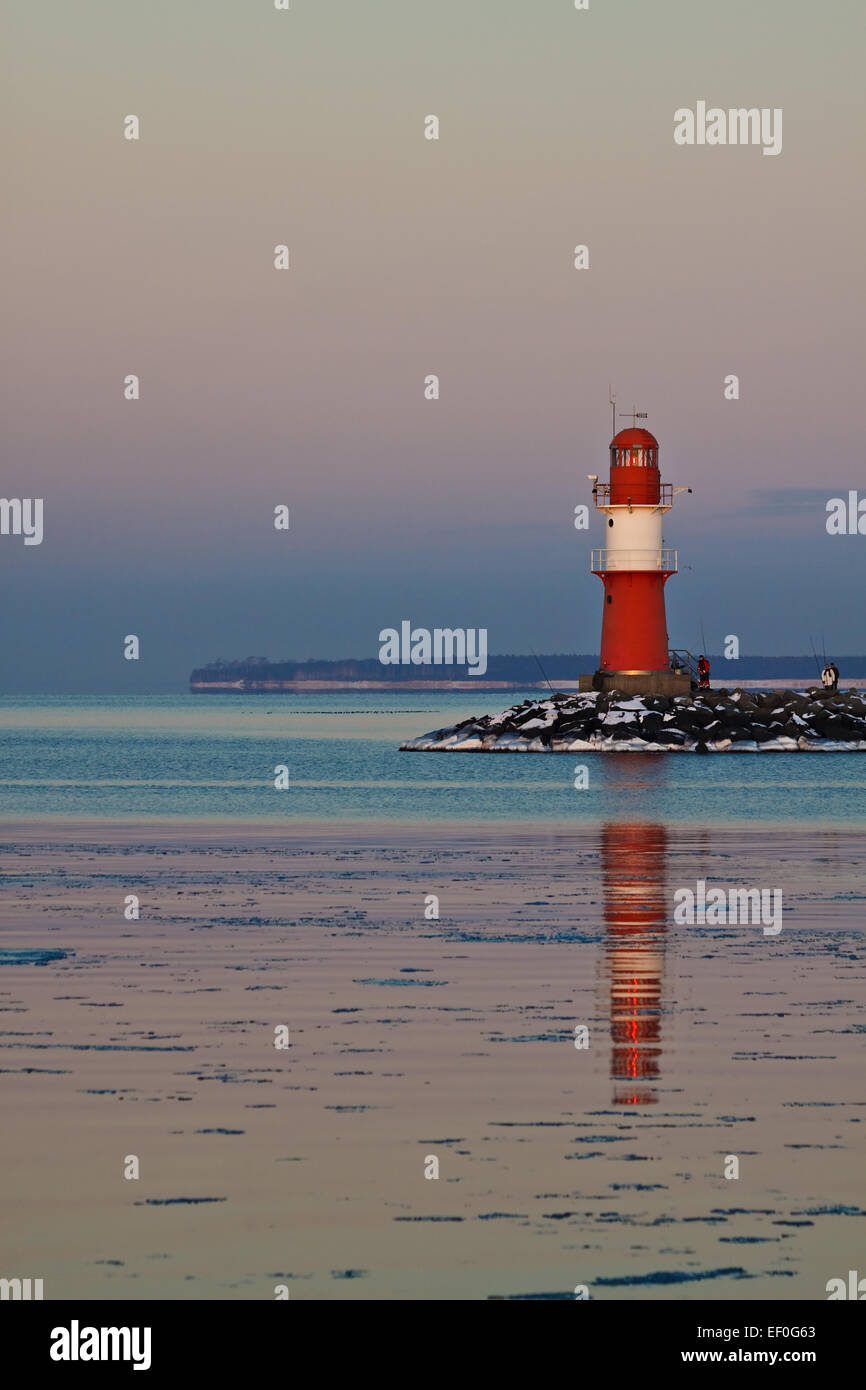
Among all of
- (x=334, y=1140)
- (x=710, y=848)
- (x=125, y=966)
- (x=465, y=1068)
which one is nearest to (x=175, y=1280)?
(x=334, y=1140)

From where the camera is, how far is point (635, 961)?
52.1ft

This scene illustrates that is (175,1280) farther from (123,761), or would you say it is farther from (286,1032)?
(123,761)


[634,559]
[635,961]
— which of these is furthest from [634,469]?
[635,961]

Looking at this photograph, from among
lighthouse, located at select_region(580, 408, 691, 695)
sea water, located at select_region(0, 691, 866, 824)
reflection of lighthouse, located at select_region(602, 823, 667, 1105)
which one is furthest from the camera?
lighthouse, located at select_region(580, 408, 691, 695)

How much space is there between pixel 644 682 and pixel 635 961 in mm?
47243

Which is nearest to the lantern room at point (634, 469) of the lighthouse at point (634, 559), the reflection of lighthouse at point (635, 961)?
the lighthouse at point (634, 559)

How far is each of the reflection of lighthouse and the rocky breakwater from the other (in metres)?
34.8

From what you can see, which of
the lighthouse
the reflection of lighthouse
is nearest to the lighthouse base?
the lighthouse

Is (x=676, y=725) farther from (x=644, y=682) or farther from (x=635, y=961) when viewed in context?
(x=635, y=961)

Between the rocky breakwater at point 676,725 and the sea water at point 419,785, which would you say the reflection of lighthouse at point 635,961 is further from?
the rocky breakwater at point 676,725

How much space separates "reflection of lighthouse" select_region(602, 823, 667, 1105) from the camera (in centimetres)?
1132

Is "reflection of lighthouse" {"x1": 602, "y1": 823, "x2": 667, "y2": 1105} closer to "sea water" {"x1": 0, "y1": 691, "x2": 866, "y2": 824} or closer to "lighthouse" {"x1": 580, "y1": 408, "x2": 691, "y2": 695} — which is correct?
"sea water" {"x1": 0, "y1": 691, "x2": 866, "y2": 824}

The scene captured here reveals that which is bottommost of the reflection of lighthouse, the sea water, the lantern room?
the reflection of lighthouse
